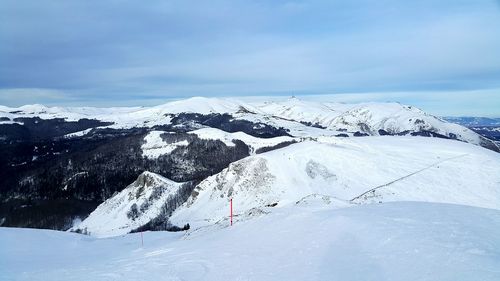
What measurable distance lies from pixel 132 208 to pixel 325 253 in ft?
301

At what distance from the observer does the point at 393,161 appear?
8825 cm

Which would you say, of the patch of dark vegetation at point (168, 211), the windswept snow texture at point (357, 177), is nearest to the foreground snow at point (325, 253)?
the windswept snow texture at point (357, 177)

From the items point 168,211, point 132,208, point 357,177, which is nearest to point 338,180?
point 357,177

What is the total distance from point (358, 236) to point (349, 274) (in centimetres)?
432

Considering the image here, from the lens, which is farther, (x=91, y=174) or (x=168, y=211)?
(x=91, y=174)

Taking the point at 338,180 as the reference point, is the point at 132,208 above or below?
below

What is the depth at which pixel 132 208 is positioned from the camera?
99.2m

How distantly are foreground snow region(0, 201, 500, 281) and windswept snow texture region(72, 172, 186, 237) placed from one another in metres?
71.4

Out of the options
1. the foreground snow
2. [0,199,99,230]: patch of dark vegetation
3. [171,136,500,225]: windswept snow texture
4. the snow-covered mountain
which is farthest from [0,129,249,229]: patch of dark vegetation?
the foreground snow

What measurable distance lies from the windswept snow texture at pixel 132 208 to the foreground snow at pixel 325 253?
71.4 m

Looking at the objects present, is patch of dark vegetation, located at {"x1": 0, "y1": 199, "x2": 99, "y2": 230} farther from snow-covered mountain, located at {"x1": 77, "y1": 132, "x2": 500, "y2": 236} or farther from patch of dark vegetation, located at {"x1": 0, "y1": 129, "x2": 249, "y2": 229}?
snow-covered mountain, located at {"x1": 77, "y1": 132, "x2": 500, "y2": 236}

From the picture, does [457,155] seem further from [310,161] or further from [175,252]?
[175,252]

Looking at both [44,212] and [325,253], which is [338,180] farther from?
[44,212]

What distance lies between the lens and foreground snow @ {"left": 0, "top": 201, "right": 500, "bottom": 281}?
1266 cm
